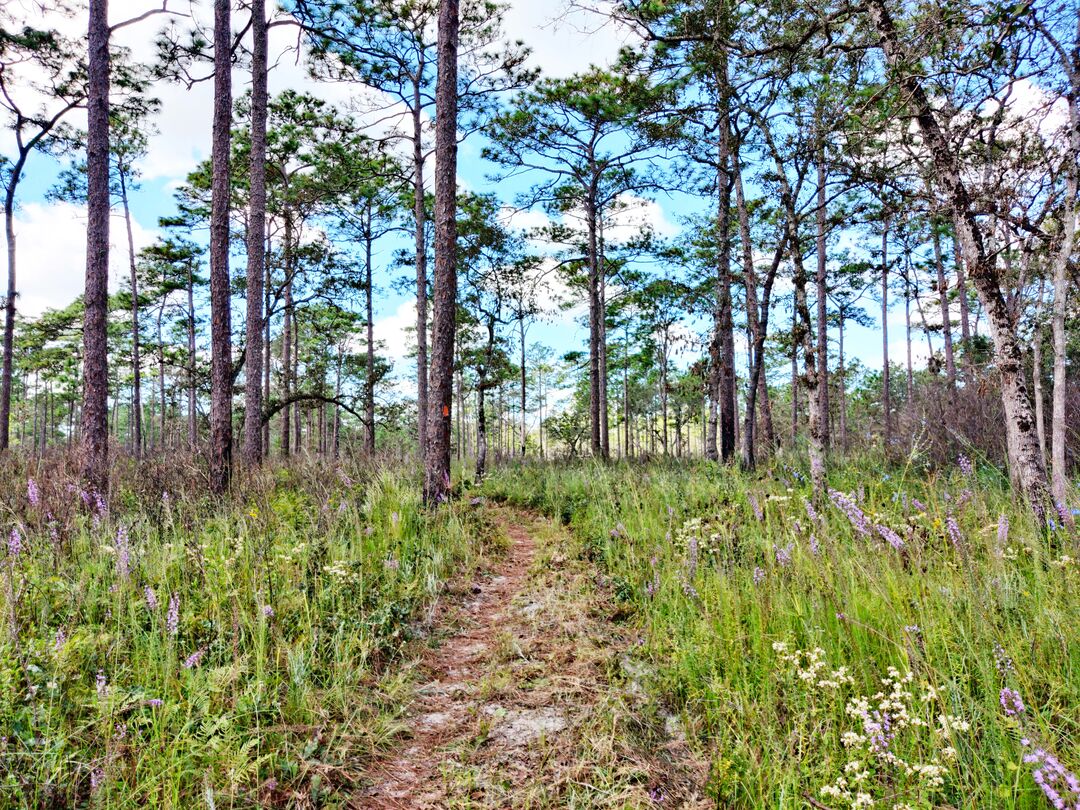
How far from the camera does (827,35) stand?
4641 mm

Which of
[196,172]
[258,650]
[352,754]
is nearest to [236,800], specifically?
[352,754]

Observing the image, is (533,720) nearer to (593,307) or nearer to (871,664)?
(871,664)

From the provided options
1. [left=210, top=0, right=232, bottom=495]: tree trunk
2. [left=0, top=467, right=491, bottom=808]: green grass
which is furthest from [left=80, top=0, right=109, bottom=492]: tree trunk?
[left=0, top=467, right=491, bottom=808]: green grass

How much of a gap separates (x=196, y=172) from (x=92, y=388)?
1444 cm

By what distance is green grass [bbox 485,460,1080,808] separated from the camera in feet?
5.70

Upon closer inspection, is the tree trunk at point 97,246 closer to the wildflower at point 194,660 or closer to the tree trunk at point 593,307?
the wildflower at point 194,660

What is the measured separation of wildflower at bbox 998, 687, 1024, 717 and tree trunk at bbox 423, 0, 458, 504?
5.77 meters

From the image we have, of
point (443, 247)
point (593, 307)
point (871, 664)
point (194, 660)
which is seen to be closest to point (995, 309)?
point (871, 664)

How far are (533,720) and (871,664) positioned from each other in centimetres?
175

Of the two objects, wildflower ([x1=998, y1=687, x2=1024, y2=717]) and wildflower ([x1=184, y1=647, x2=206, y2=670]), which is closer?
wildflower ([x1=998, y1=687, x2=1024, y2=717])

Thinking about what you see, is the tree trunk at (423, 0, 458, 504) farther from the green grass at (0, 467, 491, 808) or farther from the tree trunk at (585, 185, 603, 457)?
the tree trunk at (585, 185, 603, 457)

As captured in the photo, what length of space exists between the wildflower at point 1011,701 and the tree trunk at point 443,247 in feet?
18.9

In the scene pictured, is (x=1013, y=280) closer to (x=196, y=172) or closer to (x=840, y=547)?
(x=840, y=547)

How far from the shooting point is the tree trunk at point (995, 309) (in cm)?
403
